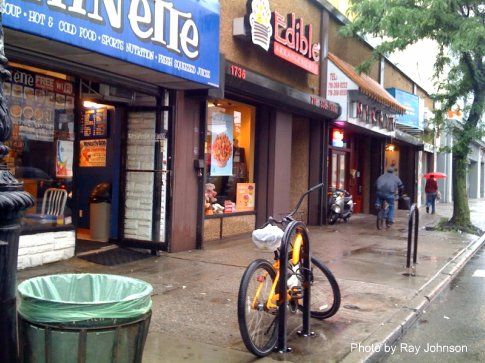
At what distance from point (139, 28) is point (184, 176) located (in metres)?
3.01

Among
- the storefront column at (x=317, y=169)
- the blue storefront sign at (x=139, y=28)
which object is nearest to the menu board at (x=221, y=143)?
the blue storefront sign at (x=139, y=28)

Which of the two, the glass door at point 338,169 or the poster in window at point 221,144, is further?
the glass door at point 338,169

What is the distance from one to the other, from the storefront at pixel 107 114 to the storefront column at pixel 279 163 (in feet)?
10.1

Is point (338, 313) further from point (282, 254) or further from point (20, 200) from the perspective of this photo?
point (20, 200)

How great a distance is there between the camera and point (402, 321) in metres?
5.88

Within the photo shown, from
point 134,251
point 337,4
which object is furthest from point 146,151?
point 337,4

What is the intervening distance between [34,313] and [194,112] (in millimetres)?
7174

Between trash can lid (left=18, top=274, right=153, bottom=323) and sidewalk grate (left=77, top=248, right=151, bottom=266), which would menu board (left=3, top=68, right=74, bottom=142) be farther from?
trash can lid (left=18, top=274, right=153, bottom=323)

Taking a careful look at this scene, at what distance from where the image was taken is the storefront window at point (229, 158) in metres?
11.1

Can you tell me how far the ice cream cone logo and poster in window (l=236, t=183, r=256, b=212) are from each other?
10.3ft

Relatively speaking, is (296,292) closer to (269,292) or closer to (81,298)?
(269,292)

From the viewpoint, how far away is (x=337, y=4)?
632 inches

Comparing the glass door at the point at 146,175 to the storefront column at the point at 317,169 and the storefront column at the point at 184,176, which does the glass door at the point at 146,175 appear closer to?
the storefront column at the point at 184,176

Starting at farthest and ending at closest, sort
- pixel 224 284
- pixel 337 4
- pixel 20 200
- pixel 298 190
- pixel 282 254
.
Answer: pixel 337 4
pixel 298 190
pixel 224 284
pixel 282 254
pixel 20 200
